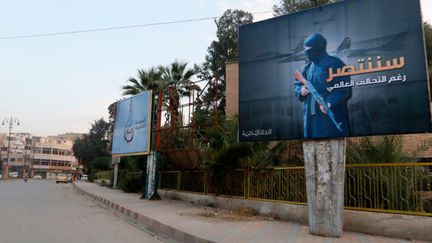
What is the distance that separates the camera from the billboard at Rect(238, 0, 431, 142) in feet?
23.1

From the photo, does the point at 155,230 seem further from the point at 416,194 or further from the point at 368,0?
the point at 368,0

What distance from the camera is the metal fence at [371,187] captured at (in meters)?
7.52

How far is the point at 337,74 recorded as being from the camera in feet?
25.5

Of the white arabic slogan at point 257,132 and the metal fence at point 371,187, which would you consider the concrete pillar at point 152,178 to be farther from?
the white arabic slogan at point 257,132

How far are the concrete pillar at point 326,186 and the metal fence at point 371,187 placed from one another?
1079 millimetres

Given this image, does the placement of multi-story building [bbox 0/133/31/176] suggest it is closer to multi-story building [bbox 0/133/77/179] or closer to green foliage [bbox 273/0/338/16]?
multi-story building [bbox 0/133/77/179]

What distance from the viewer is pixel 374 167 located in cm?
811

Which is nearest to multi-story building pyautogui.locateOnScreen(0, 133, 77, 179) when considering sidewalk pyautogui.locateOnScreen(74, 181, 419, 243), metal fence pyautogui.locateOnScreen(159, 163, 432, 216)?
sidewalk pyautogui.locateOnScreen(74, 181, 419, 243)

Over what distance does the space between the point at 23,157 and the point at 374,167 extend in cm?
11227

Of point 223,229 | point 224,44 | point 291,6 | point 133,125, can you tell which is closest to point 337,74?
point 223,229

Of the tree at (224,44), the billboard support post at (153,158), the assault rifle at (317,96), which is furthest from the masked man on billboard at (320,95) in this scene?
the tree at (224,44)

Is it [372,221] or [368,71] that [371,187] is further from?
[368,71]

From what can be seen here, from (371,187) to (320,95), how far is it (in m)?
2.30

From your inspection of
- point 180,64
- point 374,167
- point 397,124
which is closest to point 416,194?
point 374,167
